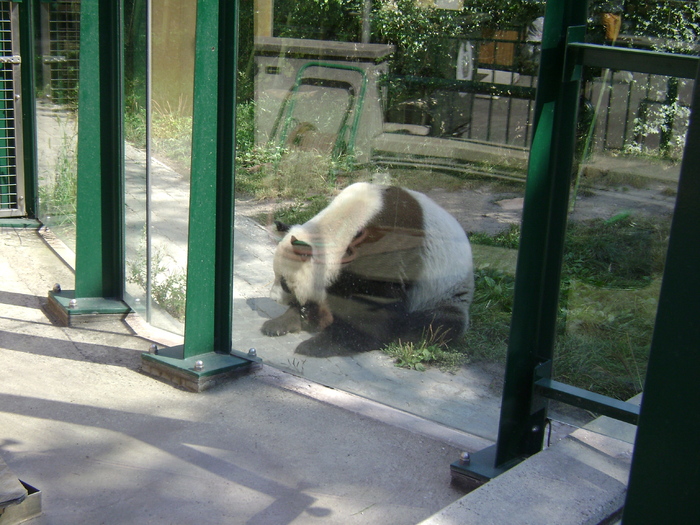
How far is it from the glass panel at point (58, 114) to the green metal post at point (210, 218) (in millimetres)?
2105

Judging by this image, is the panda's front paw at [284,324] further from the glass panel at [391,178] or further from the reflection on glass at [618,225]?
the reflection on glass at [618,225]

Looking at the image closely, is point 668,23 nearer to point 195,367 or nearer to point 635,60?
point 635,60

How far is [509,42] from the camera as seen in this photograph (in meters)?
2.77

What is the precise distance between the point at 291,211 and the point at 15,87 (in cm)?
403

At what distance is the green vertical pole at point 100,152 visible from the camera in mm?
4570

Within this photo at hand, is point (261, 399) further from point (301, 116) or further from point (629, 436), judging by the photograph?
point (629, 436)

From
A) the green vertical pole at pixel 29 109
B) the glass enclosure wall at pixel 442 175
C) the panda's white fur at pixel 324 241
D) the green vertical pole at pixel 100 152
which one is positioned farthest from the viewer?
the green vertical pole at pixel 29 109

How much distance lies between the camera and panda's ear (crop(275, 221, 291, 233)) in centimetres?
384

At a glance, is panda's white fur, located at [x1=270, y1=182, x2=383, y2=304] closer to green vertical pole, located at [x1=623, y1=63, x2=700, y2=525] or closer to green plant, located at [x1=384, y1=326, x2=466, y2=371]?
green plant, located at [x1=384, y1=326, x2=466, y2=371]

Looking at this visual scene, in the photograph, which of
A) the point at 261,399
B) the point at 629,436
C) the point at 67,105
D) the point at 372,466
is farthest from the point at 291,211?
the point at 67,105

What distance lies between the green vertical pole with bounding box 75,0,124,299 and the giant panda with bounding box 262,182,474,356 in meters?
1.42

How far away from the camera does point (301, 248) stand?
381 cm

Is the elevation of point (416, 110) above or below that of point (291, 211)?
above

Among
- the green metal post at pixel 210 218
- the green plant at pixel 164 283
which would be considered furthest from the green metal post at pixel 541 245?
the green plant at pixel 164 283
